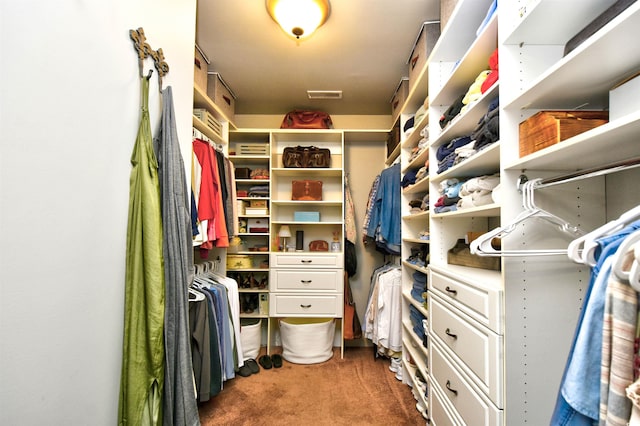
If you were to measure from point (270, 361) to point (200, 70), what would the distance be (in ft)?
8.36

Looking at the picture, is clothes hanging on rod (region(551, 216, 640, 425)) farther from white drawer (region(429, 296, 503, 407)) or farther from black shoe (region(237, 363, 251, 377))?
black shoe (region(237, 363, 251, 377))

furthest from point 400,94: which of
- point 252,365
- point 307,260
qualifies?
point 252,365

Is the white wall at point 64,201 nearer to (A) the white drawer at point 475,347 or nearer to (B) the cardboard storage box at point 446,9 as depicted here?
(A) the white drawer at point 475,347

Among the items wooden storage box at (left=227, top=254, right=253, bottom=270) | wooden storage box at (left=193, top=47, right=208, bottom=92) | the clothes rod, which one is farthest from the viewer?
A: wooden storage box at (left=227, top=254, right=253, bottom=270)

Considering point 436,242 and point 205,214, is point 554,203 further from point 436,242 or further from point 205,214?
point 205,214

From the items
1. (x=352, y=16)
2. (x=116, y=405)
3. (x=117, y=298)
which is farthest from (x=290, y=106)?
(x=116, y=405)

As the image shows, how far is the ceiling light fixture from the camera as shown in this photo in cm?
157

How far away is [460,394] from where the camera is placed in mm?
1178

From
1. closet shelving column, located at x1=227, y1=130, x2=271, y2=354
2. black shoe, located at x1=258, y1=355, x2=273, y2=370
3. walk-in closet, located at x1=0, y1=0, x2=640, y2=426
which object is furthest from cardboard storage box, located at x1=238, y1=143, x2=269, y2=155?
black shoe, located at x1=258, y1=355, x2=273, y2=370

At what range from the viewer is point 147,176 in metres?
1.03

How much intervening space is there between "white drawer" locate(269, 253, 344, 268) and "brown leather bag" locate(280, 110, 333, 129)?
4.27 feet

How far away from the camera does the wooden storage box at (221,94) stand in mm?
2449

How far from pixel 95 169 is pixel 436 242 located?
168cm

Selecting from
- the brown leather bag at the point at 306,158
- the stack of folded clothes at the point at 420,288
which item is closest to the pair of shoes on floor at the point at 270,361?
the stack of folded clothes at the point at 420,288
